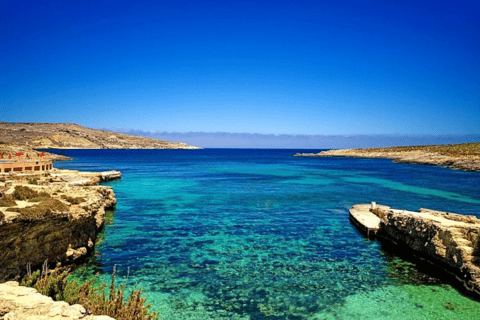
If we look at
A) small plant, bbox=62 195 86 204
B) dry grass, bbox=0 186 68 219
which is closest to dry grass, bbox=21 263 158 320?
dry grass, bbox=0 186 68 219

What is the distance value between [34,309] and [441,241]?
15.5 meters

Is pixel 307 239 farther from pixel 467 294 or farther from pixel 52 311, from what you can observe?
pixel 52 311

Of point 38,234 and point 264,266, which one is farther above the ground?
point 38,234

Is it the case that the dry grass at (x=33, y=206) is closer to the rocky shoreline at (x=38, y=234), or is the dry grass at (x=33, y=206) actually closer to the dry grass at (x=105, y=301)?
the rocky shoreline at (x=38, y=234)

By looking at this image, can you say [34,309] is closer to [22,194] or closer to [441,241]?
[22,194]

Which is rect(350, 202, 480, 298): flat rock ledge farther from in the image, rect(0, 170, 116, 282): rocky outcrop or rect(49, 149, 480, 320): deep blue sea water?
rect(0, 170, 116, 282): rocky outcrop

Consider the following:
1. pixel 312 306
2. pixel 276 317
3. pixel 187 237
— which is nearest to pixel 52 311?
pixel 276 317

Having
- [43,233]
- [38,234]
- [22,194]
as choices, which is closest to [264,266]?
[43,233]

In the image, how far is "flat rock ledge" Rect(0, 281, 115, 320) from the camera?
21.8 feet

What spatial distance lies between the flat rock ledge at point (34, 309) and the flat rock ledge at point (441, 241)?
13.2 meters

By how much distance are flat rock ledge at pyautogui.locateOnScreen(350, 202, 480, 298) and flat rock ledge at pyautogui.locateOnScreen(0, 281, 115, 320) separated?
1318cm

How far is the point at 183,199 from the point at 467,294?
2560 centimetres

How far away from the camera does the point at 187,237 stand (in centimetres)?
1933

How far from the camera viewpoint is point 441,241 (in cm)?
1447
